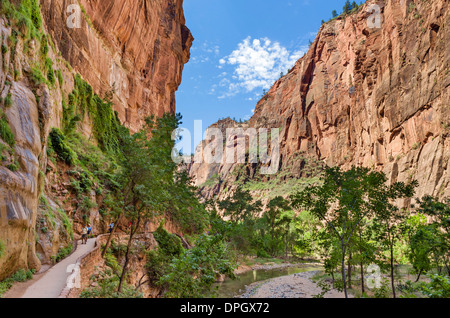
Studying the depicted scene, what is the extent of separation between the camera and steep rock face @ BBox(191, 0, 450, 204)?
1743 inches

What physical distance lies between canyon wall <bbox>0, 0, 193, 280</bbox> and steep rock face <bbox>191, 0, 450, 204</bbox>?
65.4ft

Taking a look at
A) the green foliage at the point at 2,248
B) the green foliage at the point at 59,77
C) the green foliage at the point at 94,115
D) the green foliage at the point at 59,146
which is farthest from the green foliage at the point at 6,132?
the green foliage at the point at 59,77

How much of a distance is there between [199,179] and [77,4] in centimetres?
15350

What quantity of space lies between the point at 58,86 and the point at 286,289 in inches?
1136

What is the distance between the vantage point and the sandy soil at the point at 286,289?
24469 mm

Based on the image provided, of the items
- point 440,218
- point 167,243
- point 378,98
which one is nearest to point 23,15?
point 167,243

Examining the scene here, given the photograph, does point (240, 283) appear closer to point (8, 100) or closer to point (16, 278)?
point (16, 278)

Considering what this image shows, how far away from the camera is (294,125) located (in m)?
113

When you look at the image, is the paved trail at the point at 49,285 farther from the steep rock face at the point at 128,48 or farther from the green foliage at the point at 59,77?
the steep rock face at the point at 128,48

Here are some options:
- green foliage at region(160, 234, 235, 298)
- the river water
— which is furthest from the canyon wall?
the river water

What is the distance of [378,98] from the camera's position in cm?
6353

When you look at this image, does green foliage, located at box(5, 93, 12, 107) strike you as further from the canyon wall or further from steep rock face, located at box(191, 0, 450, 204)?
steep rock face, located at box(191, 0, 450, 204)

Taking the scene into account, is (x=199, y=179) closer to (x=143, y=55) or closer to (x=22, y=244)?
Result: (x=143, y=55)
